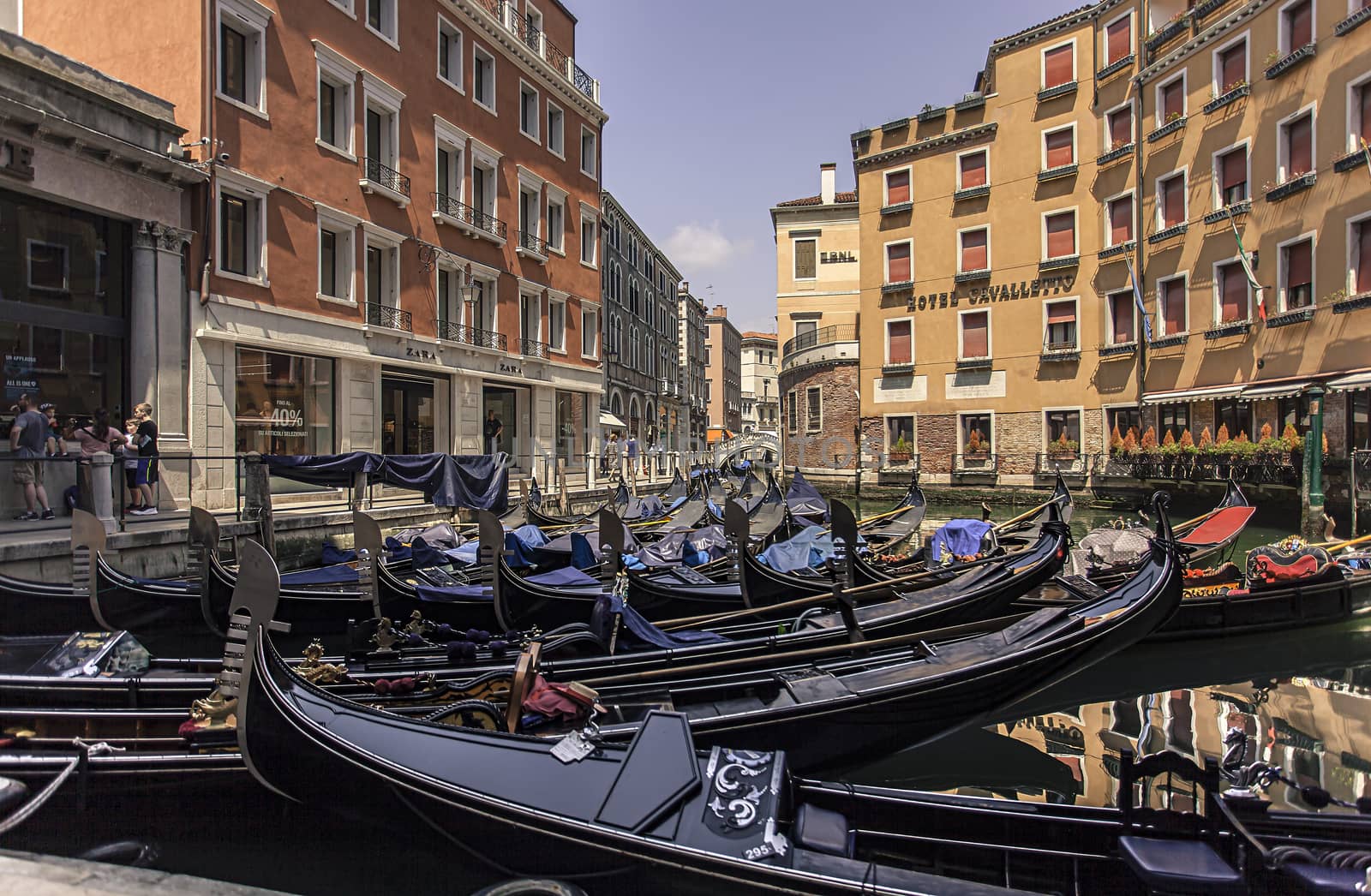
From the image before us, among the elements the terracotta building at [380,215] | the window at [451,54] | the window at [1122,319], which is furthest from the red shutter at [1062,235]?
the window at [451,54]

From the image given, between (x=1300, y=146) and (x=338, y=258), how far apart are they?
1480 cm

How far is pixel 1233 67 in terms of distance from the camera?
13070 millimetres

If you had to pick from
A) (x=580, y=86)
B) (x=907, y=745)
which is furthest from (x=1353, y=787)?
(x=580, y=86)

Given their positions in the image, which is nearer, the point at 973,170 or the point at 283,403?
the point at 283,403

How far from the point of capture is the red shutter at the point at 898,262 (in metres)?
19.1

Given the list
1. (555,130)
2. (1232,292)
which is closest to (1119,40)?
(1232,292)

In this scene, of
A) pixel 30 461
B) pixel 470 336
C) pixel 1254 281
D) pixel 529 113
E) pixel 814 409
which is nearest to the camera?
pixel 30 461

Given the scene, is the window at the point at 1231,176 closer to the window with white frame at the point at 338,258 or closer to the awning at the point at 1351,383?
the awning at the point at 1351,383

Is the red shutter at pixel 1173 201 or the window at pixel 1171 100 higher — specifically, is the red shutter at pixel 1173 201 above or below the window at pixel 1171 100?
below

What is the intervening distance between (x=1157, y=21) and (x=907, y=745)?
680 inches

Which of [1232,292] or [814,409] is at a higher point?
[1232,292]

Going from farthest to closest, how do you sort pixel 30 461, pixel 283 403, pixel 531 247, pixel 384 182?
pixel 531 247 → pixel 384 182 → pixel 283 403 → pixel 30 461

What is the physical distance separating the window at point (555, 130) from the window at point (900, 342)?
896cm

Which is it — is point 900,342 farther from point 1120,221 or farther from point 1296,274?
point 1296,274
